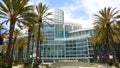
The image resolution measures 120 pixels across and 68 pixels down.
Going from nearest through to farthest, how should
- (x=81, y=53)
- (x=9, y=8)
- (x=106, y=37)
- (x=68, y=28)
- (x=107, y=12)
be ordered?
(x=9, y=8) → (x=107, y=12) → (x=106, y=37) → (x=81, y=53) → (x=68, y=28)

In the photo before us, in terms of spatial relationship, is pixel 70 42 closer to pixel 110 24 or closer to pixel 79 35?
pixel 79 35

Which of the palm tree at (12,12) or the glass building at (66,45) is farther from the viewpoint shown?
the glass building at (66,45)

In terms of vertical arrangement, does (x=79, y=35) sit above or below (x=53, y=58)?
above

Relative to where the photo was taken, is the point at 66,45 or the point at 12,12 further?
the point at 66,45

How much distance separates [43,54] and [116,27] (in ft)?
221

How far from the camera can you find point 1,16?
120 feet

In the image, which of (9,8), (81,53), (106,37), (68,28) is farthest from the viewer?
(68,28)

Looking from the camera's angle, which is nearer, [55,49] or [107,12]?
[107,12]

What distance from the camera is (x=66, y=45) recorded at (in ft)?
379

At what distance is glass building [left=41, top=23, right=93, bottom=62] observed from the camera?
104944 mm

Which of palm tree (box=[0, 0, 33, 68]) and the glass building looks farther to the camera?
the glass building

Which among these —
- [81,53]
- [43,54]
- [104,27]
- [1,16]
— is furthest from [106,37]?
[43,54]

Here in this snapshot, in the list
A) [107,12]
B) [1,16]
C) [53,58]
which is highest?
[107,12]

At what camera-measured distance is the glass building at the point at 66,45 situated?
104944 mm
